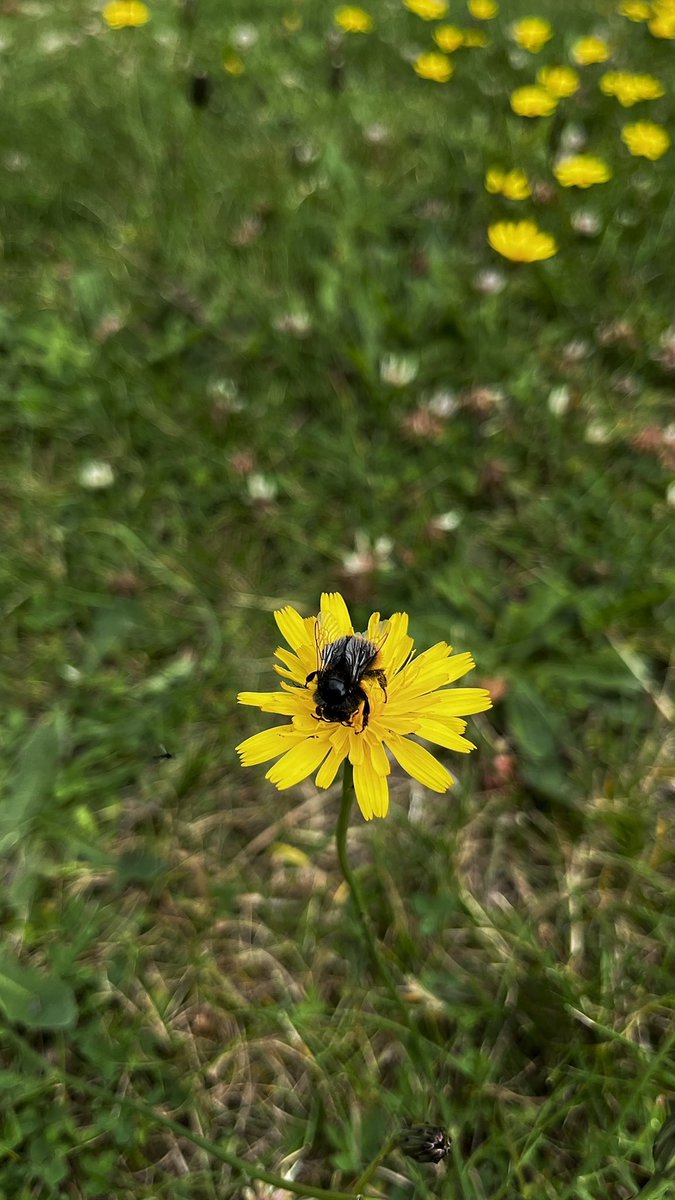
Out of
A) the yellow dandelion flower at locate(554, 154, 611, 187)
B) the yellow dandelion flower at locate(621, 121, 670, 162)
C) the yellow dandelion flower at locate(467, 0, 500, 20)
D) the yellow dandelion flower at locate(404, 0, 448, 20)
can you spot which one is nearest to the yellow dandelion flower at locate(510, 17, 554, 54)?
the yellow dandelion flower at locate(467, 0, 500, 20)

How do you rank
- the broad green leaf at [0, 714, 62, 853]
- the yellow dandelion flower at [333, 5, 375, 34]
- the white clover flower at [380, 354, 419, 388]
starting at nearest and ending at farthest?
the broad green leaf at [0, 714, 62, 853] < the white clover flower at [380, 354, 419, 388] < the yellow dandelion flower at [333, 5, 375, 34]

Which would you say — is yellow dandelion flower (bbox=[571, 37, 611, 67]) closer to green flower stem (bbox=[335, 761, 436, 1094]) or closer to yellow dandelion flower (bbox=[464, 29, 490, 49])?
yellow dandelion flower (bbox=[464, 29, 490, 49])

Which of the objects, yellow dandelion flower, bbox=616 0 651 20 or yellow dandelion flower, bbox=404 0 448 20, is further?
yellow dandelion flower, bbox=404 0 448 20

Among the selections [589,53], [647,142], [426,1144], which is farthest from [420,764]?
[589,53]

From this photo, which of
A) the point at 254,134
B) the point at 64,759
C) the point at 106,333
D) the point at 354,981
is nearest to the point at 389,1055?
the point at 354,981

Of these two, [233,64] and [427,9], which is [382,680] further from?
[427,9]

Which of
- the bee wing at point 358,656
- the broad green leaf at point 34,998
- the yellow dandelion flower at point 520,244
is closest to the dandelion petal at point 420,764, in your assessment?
the bee wing at point 358,656

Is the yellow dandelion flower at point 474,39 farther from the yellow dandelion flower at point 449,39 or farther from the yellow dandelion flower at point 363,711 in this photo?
the yellow dandelion flower at point 363,711
